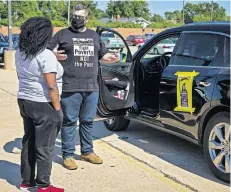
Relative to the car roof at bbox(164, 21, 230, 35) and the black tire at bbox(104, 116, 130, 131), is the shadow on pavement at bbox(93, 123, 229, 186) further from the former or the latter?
the car roof at bbox(164, 21, 230, 35)

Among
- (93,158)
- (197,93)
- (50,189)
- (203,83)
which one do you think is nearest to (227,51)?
(203,83)

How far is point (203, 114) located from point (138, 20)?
88.7 metres

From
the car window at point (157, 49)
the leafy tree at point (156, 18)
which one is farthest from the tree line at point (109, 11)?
the car window at point (157, 49)

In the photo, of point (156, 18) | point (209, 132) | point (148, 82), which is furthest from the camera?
point (156, 18)

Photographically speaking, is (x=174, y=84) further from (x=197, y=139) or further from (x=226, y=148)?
(x=226, y=148)

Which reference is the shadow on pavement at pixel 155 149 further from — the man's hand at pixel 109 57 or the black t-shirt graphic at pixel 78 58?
the man's hand at pixel 109 57

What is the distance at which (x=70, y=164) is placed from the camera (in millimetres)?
4762

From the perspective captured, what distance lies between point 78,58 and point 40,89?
3.17 feet

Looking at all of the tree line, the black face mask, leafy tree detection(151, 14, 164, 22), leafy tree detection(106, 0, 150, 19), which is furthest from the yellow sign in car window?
leafy tree detection(151, 14, 164, 22)

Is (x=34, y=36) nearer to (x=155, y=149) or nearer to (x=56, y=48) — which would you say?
(x=56, y=48)

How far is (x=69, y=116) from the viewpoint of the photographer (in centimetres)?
468

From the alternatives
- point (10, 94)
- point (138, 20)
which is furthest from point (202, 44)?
point (138, 20)

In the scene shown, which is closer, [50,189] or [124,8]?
[50,189]

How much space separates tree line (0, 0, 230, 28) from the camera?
7240 cm
